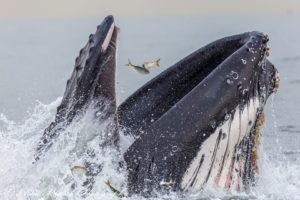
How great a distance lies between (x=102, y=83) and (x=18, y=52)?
2421cm

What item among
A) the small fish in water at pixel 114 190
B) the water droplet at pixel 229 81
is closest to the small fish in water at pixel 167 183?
the small fish in water at pixel 114 190

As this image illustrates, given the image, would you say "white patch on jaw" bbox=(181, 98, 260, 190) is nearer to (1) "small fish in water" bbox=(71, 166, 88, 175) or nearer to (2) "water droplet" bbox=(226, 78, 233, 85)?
(2) "water droplet" bbox=(226, 78, 233, 85)

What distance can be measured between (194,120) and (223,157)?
1.55ft

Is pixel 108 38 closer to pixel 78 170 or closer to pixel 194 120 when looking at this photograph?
pixel 194 120

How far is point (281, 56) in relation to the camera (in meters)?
27.4

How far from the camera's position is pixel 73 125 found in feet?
25.8

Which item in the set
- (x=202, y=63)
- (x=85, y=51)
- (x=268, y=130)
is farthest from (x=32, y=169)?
(x=268, y=130)

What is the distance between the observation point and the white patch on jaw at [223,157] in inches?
305

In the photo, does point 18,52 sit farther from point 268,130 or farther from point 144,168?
point 144,168

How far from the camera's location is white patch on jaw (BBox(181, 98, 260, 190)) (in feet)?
25.4

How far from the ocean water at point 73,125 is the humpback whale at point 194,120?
0.45ft

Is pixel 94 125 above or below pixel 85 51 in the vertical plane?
below

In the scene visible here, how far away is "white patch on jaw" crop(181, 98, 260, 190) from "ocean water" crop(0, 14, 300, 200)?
0.11 metres

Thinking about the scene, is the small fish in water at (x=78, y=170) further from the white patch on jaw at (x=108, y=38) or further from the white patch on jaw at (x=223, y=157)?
the white patch on jaw at (x=108, y=38)
